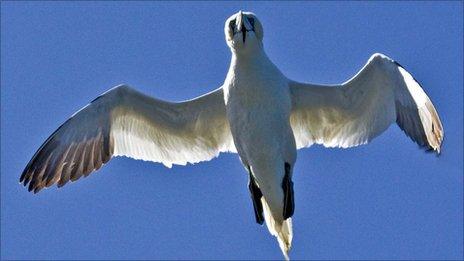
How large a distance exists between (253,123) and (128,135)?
86.3 inches

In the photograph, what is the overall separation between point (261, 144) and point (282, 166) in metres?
0.45

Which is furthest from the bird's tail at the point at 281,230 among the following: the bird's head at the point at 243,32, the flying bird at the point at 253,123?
the bird's head at the point at 243,32

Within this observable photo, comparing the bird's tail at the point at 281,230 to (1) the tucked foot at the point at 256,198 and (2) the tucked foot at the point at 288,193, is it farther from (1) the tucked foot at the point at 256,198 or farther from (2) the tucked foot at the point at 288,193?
(2) the tucked foot at the point at 288,193

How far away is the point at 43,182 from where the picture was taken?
51.4ft

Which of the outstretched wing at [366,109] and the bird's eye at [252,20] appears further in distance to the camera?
the outstretched wing at [366,109]

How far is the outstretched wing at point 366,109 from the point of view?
591 inches

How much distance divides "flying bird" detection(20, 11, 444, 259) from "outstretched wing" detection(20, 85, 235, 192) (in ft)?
0.04

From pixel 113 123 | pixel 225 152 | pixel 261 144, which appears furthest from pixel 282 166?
pixel 113 123

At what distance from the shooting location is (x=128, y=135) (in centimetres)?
1599

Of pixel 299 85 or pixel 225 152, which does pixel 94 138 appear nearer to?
pixel 225 152

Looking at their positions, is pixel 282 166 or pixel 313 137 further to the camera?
pixel 313 137

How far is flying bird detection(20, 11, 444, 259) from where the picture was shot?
14609mm

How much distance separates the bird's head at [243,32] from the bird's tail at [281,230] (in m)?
2.02

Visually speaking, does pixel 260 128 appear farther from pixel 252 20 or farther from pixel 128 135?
pixel 128 135
